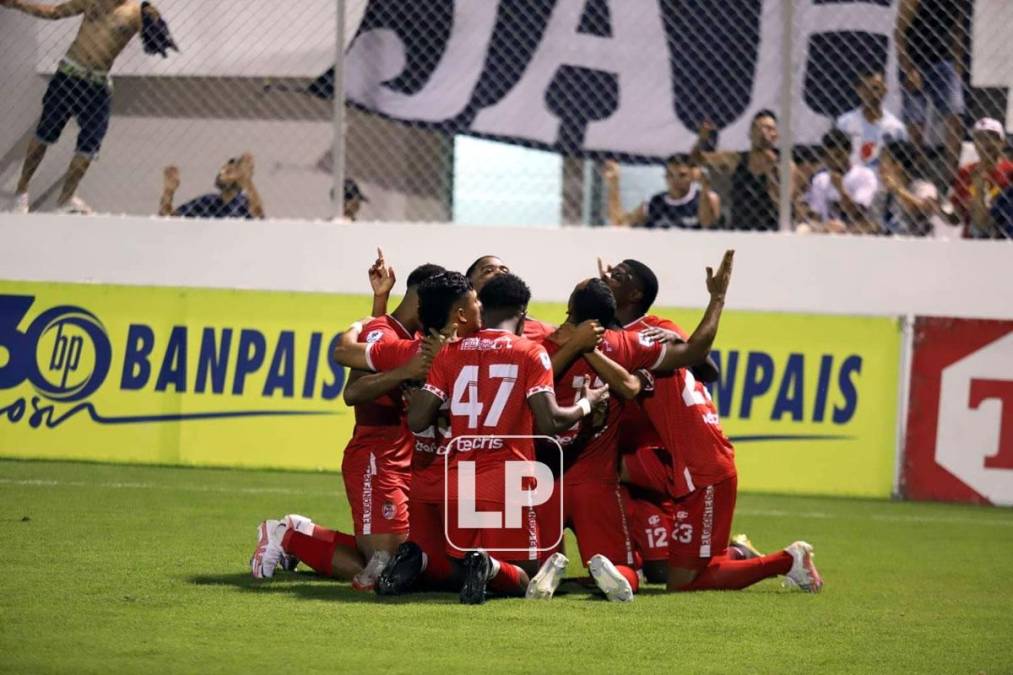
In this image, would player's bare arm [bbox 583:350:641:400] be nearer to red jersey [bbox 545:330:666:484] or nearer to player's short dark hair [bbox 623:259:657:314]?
red jersey [bbox 545:330:666:484]

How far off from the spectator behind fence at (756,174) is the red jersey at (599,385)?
615 cm

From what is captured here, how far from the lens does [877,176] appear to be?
14398 millimetres

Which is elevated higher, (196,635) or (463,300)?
(463,300)

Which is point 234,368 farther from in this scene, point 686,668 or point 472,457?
point 686,668

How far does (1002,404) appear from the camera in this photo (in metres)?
13.0

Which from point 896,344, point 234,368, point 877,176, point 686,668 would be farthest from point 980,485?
point 686,668

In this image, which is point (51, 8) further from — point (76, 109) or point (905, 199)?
point (905, 199)

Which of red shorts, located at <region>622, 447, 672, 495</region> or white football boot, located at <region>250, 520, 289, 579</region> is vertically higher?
red shorts, located at <region>622, 447, 672, 495</region>

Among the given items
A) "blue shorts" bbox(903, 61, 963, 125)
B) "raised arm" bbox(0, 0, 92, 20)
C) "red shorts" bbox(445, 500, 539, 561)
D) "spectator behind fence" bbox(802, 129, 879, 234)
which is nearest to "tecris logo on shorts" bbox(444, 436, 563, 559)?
"red shorts" bbox(445, 500, 539, 561)

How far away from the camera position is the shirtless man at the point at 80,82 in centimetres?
1512

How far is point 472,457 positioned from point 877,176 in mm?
7504

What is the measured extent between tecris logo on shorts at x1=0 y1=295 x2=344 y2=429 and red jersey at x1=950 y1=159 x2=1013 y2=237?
18.3 ft

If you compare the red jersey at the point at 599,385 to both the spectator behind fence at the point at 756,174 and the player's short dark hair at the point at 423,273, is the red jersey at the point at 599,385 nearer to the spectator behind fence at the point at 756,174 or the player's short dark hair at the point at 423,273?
the player's short dark hair at the point at 423,273

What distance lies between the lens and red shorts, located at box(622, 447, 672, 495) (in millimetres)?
9227
